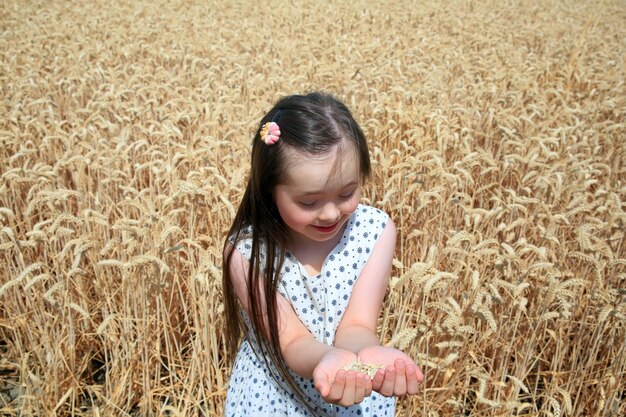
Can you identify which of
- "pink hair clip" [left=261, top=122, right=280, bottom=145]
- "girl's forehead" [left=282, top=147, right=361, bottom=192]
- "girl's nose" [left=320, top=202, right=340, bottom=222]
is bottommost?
"girl's nose" [left=320, top=202, right=340, bottom=222]

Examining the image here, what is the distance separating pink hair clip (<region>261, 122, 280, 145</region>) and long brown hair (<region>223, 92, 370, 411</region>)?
0.02 m

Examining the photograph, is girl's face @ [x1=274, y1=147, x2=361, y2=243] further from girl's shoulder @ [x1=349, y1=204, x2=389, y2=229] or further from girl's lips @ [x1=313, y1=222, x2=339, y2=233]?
girl's shoulder @ [x1=349, y1=204, x2=389, y2=229]

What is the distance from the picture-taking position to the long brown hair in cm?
159

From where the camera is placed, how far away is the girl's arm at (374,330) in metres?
1.24

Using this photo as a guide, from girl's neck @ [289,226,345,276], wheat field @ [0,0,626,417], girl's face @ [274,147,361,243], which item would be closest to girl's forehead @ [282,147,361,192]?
girl's face @ [274,147,361,243]

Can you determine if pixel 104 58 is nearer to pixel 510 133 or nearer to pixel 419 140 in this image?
pixel 419 140

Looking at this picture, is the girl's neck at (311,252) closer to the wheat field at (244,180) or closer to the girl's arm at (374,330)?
the girl's arm at (374,330)

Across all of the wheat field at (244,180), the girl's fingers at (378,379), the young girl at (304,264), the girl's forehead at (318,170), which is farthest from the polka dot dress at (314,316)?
the girl's fingers at (378,379)

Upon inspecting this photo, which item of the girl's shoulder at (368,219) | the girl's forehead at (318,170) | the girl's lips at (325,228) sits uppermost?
the girl's forehead at (318,170)

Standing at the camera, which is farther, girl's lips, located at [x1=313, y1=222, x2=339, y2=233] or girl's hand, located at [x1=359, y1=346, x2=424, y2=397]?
girl's lips, located at [x1=313, y1=222, x2=339, y2=233]

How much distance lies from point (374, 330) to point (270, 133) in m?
0.76

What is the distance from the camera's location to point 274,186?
1.64 meters

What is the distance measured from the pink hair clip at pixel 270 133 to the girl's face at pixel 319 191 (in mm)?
78

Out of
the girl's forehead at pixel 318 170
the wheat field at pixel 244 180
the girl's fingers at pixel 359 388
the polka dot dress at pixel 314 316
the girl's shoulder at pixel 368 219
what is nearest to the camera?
the girl's fingers at pixel 359 388
